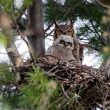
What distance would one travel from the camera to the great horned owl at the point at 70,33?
11.6 feet

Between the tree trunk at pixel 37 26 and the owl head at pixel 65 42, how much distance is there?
122 millimetres

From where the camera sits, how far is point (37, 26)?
10.9 ft

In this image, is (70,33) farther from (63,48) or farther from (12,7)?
(12,7)

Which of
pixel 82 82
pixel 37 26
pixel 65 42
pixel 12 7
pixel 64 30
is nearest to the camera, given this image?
pixel 12 7

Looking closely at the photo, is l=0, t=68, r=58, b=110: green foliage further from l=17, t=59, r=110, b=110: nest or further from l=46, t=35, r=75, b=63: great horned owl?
l=46, t=35, r=75, b=63: great horned owl

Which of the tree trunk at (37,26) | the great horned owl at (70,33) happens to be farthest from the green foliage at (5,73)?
the great horned owl at (70,33)

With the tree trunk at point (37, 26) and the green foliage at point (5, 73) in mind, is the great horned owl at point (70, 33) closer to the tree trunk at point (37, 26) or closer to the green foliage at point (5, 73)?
the tree trunk at point (37, 26)

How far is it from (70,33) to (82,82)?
92cm

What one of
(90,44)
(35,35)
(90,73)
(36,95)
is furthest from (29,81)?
(90,44)

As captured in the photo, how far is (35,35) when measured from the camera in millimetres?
3365

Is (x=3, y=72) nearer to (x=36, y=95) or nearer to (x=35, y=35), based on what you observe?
(x=36, y=95)

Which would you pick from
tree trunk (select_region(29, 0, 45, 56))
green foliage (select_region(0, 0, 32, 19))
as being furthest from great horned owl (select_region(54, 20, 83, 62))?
green foliage (select_region(0, 0, 32, 19))

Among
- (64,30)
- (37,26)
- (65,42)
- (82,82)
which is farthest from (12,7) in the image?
(64,30)

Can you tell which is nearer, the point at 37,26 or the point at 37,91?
the point at 37,91
